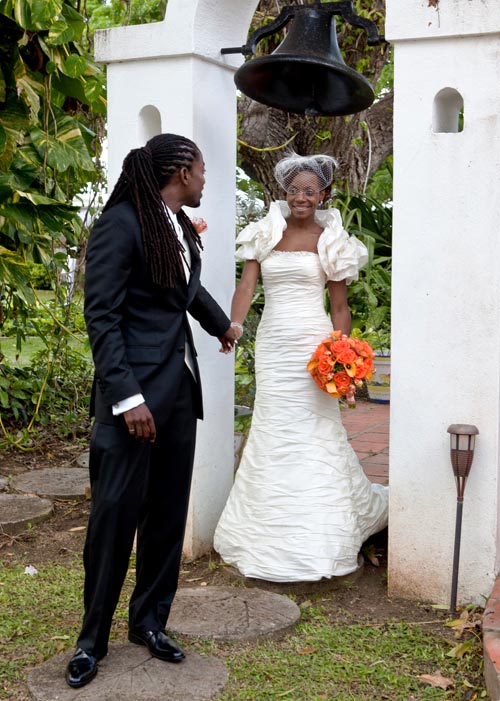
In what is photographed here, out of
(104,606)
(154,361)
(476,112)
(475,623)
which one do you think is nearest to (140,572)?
(104,606)

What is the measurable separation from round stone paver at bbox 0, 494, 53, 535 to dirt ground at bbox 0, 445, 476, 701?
53 mm

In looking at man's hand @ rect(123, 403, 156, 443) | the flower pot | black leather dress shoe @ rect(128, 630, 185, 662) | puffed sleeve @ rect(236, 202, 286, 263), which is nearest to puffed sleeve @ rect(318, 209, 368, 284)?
puffed sleeve @ rect(236, 202, 286, 263)

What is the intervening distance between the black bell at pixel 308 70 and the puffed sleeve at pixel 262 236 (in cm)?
55

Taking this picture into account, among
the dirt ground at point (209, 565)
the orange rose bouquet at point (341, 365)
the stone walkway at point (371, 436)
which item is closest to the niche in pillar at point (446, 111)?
the orange rose bouquet at point (341, 365)

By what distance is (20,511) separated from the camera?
5.63 m

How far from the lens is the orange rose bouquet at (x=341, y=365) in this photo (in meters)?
4.38

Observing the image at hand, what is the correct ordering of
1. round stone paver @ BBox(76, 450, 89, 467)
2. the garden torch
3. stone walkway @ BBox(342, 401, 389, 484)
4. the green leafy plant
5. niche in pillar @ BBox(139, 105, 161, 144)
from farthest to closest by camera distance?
the green leafy plant < round stone paver @ BBox(76, 450, 89, 467) < stone walkway @ BBox(342, 401, 389, 484) < niche in pillar @ BBox(139, 105, 161, 144) < the garden torch

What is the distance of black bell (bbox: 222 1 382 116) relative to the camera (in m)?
4.23

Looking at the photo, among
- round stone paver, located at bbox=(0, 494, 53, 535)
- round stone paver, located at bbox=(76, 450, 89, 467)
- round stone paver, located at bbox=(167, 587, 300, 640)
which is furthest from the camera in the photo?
round stone paver, located at bbox=(76, 450, 89, 467)

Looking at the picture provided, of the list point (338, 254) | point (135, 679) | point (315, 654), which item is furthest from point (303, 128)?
point (135, 679)

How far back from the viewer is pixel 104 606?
3359mm

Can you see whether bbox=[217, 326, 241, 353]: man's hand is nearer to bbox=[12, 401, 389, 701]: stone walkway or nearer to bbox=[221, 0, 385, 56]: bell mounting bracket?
bbox=[12, 401, 389, 701]: stone walkway

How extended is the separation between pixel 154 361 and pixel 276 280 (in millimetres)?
1502

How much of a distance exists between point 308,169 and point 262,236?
0.41 meters
